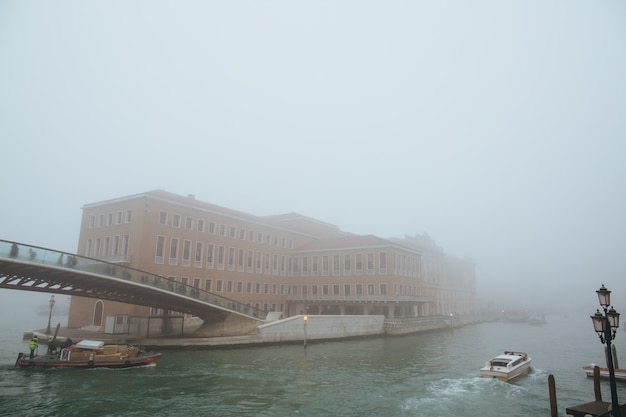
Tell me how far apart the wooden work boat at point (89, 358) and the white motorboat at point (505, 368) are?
2105cm

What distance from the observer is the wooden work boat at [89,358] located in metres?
26.2

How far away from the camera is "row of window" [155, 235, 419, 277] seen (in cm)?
4903

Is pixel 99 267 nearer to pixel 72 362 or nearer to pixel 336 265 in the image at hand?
pixel 72 362

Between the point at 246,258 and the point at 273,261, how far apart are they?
6.19 meters

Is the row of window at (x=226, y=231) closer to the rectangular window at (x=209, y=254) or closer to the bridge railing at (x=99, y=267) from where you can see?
the rectangular window at (x=209, y=254)

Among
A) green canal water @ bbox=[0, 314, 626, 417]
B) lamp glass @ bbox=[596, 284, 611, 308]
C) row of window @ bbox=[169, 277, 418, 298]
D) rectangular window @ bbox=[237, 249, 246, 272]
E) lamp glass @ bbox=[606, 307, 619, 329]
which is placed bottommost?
green canal water @ bbox=[0, 314, 626, 417]

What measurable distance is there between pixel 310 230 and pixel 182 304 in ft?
132

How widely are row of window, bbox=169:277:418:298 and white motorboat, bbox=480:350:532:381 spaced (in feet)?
101

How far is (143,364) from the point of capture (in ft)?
90.4

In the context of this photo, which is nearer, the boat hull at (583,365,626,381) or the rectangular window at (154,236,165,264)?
the boat hull at (583,365,626,381)

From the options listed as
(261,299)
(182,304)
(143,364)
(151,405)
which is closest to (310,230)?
(261,299)

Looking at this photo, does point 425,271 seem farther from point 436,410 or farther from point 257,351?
point 436,410

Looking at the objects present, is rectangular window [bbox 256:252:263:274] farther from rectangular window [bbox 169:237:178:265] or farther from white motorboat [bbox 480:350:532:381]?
white motorboat [bbox 480:350:532:381]

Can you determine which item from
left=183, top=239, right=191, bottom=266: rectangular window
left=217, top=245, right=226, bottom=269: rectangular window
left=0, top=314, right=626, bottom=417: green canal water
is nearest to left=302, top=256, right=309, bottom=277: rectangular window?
left=217, top=245, right=226, bottom=269: rectangular window
